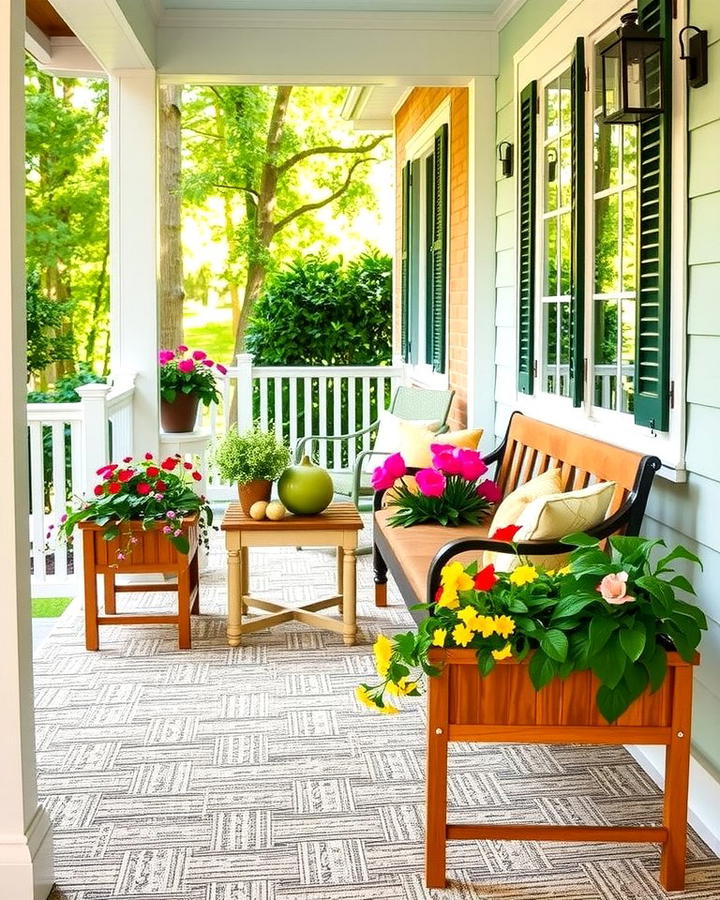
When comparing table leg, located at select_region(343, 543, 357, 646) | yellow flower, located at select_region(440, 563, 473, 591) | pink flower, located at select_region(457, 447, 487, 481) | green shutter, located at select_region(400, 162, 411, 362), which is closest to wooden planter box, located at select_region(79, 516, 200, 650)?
table leg, located at select_region(343, 543, 357, 646)

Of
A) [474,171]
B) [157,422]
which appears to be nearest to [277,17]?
[474,171]

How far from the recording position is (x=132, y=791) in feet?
10.7

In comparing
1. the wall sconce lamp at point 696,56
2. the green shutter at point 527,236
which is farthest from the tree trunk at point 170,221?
the wall sconce lamp at point 696,56

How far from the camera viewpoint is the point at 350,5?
225 inches

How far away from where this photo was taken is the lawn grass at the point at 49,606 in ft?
18.5

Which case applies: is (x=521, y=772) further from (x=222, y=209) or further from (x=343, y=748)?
(x=222, y=209)

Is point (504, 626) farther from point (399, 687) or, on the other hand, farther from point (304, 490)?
point (304, 490)

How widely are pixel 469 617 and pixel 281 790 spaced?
3.31ft

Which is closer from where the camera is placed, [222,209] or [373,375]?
[373,375]

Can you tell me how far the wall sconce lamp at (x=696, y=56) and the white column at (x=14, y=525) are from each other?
1788 mm

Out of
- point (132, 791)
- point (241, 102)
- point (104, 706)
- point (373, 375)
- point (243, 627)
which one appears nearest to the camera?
point (132, 791)

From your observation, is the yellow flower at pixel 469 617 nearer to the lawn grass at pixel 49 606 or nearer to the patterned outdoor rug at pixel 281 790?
the patterned outdoor rug at pixel 281 790

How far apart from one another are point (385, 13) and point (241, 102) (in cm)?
819

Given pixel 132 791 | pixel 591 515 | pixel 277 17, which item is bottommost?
pixel 132 791
